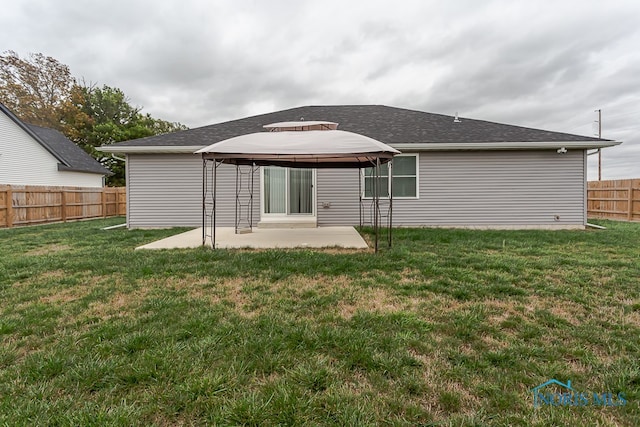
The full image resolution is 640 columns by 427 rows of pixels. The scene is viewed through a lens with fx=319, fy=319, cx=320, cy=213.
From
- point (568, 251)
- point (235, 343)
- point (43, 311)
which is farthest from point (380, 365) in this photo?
point (568, 251)

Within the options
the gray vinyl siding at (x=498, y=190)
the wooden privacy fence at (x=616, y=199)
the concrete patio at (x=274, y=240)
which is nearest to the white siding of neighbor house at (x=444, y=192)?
the gray vinyl siding at (x=498, y=190)

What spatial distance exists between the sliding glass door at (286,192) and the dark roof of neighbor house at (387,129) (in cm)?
193

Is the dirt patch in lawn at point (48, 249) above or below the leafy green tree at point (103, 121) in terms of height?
below

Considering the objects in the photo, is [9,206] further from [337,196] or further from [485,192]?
[485,192]

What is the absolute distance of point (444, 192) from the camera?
962cm

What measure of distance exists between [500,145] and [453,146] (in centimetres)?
127

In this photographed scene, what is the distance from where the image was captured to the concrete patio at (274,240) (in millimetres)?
6434

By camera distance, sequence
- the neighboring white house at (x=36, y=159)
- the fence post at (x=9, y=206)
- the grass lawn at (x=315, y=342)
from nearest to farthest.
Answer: the grass lawn at (x=315, y=342)
the fence post at (x=9, y=206)
the neighboring white house at (x=36, y=159)

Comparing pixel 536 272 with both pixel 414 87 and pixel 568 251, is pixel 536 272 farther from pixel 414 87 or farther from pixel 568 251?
pixel 414 87

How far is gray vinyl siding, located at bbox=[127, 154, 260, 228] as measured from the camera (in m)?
9.62

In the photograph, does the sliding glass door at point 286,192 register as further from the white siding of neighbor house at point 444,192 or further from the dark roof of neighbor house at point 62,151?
the dark roof of neighbor house at point 62,151

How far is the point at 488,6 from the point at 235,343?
12.5 metres

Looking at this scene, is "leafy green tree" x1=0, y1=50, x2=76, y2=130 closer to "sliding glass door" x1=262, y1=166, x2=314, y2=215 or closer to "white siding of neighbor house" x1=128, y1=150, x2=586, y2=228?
"white siding of neighbor house" x1=128, y1=150, x2=586, y2=228

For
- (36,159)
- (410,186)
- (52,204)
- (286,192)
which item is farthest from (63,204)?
(410,186)
